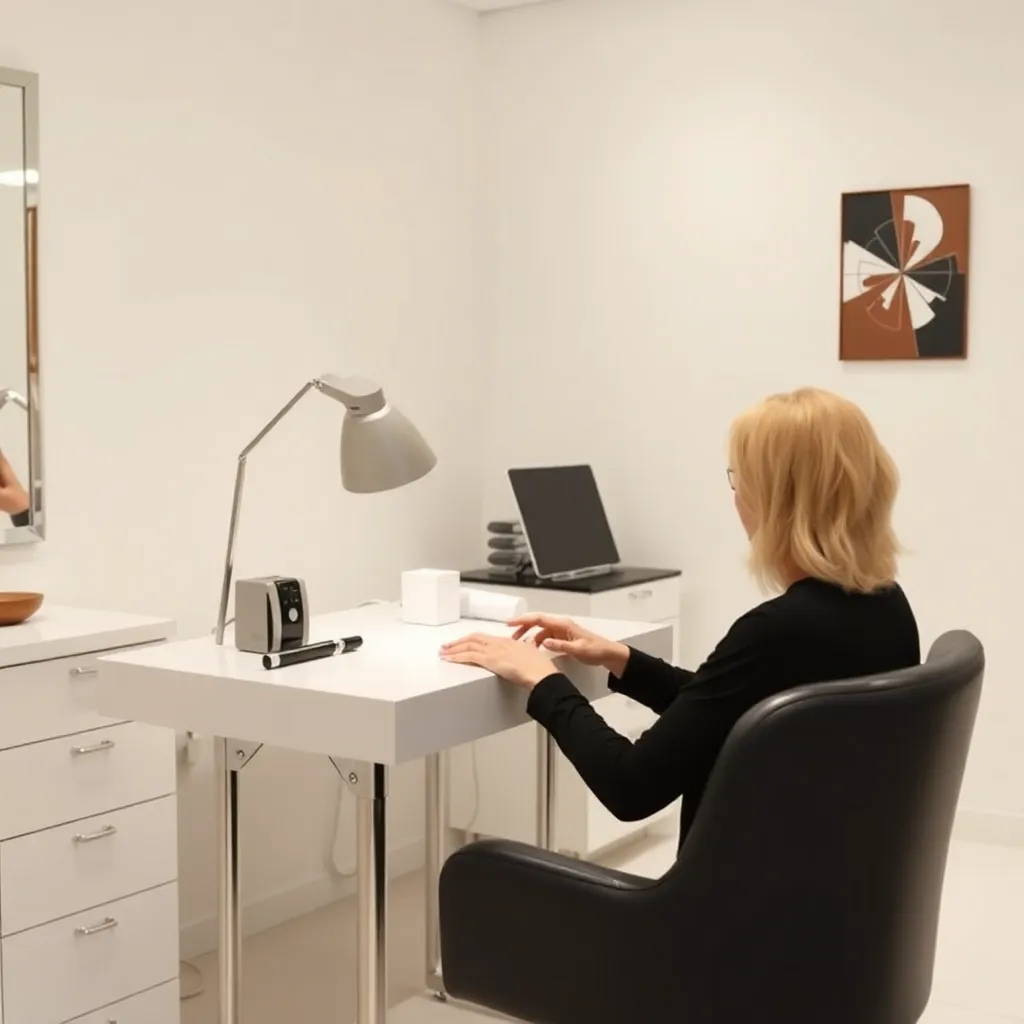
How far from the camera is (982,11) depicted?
3.79m

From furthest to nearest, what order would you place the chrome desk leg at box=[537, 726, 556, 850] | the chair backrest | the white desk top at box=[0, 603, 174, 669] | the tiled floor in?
the tiled floor, the chrome desk leg at box=[537, 726, 556, 850], the white desk top at box=[0, 603, 174, 669], the chair backrest

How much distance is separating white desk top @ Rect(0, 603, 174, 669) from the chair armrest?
2.98ft

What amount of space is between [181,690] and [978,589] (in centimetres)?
254

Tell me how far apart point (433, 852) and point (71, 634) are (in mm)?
954

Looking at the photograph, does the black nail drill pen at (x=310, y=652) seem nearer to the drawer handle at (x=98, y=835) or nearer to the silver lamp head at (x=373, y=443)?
the silver lamp head at (x=373, y=443)

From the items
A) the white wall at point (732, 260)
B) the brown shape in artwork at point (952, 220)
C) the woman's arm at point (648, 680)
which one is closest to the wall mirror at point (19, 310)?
the woman's arm at point (648, 680)

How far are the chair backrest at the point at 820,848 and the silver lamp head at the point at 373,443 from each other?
0.82 m

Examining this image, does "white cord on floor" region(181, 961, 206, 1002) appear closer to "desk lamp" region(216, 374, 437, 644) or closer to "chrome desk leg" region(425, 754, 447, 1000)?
"chrome desk leg" region(425, 754, 447, 1000)

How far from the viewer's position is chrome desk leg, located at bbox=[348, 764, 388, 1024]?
2090 millimetres

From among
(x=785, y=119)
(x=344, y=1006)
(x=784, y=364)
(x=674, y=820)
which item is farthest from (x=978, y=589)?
(x=344, y=1006)

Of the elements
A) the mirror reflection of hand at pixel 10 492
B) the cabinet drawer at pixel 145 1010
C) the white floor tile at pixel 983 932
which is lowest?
the white floor tile at pixel 983 932

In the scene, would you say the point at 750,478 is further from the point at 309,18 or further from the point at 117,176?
the point at 309,18

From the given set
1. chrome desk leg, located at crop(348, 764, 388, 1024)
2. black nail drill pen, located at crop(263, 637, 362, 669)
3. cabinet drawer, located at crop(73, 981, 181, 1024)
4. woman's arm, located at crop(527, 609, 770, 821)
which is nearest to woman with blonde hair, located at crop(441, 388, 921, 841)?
woman's arm, located at crop(527, 609, 770, 821)

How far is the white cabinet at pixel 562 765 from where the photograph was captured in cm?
382
